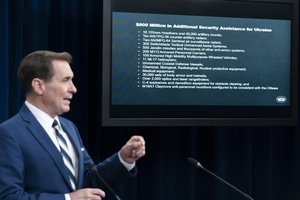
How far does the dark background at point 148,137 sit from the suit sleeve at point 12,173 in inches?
48.9

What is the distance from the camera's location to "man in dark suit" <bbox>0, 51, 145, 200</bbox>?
1.98 m

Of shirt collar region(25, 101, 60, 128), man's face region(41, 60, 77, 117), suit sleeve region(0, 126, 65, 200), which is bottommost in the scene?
suit sleeve region(0, 126, 65, 200)

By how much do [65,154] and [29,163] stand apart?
0.21 m

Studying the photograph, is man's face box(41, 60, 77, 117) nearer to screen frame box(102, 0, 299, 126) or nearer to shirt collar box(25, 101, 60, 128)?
shirt collar box(25, 101, 60, 128)

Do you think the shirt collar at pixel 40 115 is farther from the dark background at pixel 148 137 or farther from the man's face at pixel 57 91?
the dark background at pixel 148 137

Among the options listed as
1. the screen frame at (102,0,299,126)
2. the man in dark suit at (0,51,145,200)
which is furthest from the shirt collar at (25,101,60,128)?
the screen frame at (102,0,299,126)

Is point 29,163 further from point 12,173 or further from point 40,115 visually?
point 40,115

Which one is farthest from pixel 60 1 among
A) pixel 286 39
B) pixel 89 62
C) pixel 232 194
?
pixel 232 194

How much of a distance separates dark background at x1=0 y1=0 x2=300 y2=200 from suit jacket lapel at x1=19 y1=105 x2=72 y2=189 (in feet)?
3.66

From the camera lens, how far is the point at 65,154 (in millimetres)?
2217

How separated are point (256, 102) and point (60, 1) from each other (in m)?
1.51

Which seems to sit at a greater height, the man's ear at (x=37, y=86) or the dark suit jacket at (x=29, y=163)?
the man's ear at (x=37, y=86)

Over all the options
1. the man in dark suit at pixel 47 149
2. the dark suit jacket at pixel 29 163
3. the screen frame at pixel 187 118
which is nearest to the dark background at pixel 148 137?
the screen frame at pixel 187 118

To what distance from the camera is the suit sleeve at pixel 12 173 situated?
1917 mm
